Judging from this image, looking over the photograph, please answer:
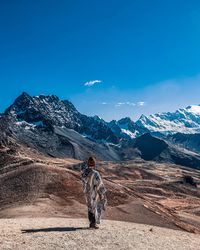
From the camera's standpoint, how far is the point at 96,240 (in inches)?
797

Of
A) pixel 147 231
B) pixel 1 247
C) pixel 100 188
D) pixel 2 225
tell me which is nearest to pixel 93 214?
pixel 100 188

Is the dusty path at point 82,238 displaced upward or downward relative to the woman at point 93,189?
downward

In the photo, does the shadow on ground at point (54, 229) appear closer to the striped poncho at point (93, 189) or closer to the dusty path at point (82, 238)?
the dusty path at point (82, 238)

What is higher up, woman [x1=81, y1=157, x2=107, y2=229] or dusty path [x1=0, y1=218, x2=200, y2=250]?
woman [x1=81, y1=157, x2=107, y2=229]

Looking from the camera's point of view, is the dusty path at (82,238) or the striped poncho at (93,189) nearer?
the dusty path at (82,238)

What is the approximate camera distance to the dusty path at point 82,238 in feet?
62.0

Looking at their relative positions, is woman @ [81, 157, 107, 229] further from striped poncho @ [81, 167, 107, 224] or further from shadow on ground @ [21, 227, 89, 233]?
shadow on ground @ [21, 227, 89, 233]

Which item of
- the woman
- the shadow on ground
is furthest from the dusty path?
the woman

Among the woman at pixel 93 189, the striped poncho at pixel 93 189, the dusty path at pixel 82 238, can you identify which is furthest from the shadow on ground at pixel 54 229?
the striped poncho at pixel 93 189

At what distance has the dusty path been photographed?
62.0ft

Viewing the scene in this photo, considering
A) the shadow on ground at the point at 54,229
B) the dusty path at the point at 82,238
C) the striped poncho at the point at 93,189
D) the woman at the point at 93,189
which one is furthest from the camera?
the striped poncho at the point at 93,189

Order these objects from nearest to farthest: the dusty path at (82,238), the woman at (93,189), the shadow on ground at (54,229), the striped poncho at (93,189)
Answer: the dusty path at (82,238)
the shadow on ground at (54,229)
the woman at (93,189)
the striped poncho at (93,189)

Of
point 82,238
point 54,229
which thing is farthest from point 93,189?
point 82,238

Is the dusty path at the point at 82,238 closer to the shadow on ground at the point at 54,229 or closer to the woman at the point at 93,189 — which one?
the shadow on ground at the point at 54,229
